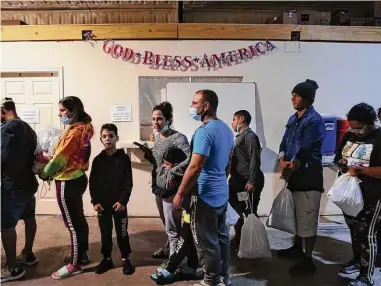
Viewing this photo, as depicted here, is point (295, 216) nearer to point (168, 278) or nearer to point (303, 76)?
point (168, 278)

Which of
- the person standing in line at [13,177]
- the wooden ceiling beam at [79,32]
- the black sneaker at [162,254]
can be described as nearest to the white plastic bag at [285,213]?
the black sneaker at [162,254]

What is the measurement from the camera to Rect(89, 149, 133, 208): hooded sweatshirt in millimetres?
2963

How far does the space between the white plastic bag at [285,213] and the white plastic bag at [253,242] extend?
148 mm

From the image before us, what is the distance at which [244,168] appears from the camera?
3479 millimetres

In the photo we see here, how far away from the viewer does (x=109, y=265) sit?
312 centimetres

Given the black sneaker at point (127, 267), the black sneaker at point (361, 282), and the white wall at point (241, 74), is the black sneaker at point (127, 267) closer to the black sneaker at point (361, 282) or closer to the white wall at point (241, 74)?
the black sneaker at point (361, 282)

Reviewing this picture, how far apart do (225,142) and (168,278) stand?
1.15 metres

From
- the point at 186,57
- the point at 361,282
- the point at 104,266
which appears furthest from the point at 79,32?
the point at 361,282

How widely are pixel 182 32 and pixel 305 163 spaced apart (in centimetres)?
247

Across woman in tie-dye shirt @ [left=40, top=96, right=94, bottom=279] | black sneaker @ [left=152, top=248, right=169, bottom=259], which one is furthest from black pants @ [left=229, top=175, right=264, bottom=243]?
woman in tie-dye shirt @ [left=40, top=96, right=94, bottom=279]

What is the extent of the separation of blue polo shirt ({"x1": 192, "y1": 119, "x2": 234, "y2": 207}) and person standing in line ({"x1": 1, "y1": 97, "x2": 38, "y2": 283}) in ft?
4.55

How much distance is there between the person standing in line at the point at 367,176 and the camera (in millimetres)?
2682

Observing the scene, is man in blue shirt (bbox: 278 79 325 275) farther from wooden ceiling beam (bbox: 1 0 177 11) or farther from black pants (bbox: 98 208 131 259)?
wooden ceiling beam (bbox: 1 0 177 11)

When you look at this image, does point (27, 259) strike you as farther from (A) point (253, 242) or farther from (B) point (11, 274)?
(A) point (253, 242)
